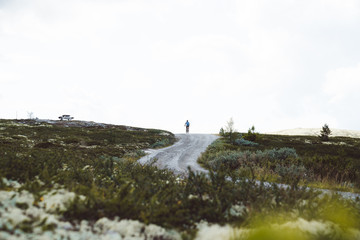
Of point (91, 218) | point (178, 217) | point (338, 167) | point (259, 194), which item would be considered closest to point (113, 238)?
point (91, 218)

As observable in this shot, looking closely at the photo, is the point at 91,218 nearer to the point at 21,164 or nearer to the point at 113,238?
the point at 113,238

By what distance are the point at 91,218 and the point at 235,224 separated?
7.30ft

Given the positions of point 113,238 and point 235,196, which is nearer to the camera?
point 113,238

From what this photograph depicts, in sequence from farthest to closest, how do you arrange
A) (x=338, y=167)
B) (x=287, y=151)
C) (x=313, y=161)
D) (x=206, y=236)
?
(x=287, y=151) < (x=313, y=161) < (x=338, y=167) < (x=206, y=236)

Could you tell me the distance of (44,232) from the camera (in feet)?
8.21

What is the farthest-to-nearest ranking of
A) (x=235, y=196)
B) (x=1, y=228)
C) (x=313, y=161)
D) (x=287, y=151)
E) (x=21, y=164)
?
(x=287, y=151) → (x=313, y=161) → (x=21, y=164) → (x=235, y=196) → (x=1, y=228)

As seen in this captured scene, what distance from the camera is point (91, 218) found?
3115 millimetres

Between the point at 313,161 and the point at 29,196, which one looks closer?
the point at 29,196

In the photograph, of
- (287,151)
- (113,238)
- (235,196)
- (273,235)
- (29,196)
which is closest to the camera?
(273,235)

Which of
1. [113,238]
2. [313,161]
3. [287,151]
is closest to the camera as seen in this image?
[113,238]

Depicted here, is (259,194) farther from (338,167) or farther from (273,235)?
(338,167)

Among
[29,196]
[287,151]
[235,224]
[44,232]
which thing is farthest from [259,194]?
[287,151]

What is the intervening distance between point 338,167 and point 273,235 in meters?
13.4

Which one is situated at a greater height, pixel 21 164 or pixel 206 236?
pixel 21 164
